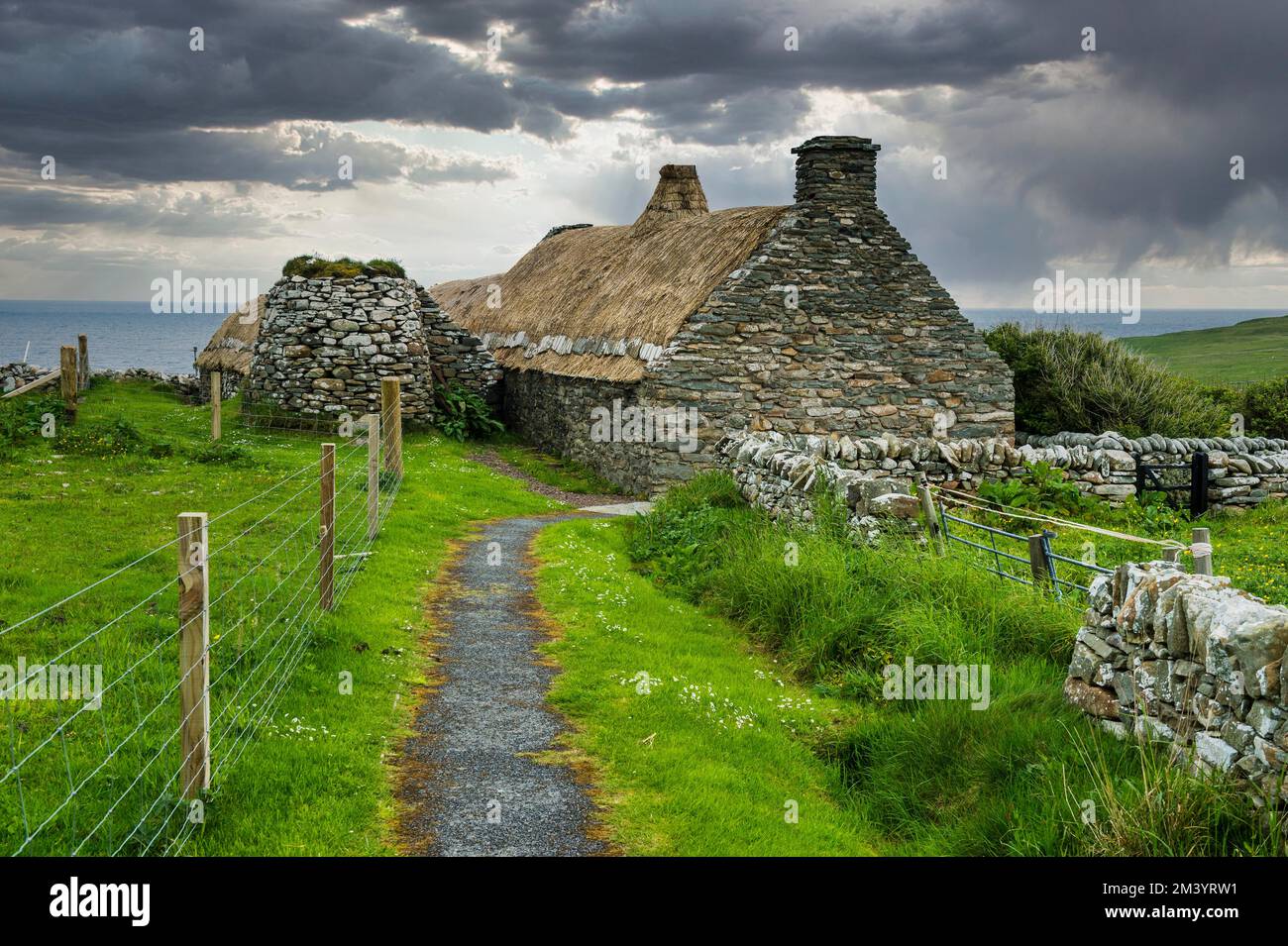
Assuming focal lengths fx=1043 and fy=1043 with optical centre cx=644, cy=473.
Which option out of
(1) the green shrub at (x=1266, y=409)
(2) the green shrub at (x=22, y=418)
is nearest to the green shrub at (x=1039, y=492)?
(1) the green shrub at (x=1266, y=409)

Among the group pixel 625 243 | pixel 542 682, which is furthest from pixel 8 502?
pixel 625 243

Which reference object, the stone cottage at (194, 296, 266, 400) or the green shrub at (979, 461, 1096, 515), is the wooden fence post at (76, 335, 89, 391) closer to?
the stone cottage at (194, 296, 266, 400)

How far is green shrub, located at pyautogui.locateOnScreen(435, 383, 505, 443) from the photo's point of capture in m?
27.0

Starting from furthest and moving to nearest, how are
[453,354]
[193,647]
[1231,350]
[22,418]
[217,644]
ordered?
1. [1231,350]
2. [453,354]
3. [22,418]
4. [217,644]
5. [193,647]

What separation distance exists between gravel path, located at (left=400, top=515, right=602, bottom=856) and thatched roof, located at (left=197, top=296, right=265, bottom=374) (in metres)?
25.2

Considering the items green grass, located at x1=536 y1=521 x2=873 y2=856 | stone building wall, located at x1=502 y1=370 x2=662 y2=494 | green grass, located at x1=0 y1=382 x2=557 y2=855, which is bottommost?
green grass, located at x1=536 y1=521 x2=873 y2=856

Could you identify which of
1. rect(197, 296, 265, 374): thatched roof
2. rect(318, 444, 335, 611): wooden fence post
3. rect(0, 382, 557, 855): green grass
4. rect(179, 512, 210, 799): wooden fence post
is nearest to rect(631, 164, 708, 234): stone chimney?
rect(0, 382, 557, 855): green grass

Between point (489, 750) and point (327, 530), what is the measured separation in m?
3.40

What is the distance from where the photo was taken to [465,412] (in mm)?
27266

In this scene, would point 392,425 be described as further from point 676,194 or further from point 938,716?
point 938,716

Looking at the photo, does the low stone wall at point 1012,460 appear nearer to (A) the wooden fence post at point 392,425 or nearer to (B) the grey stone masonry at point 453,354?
(A) the wooden fence post at point 392,425

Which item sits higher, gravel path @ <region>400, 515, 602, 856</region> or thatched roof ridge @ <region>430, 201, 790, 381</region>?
thatched roof ridge @ <region>430, 201, 790, 381</region>

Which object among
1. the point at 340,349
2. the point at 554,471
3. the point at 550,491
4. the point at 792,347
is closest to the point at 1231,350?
the point at 792,347
